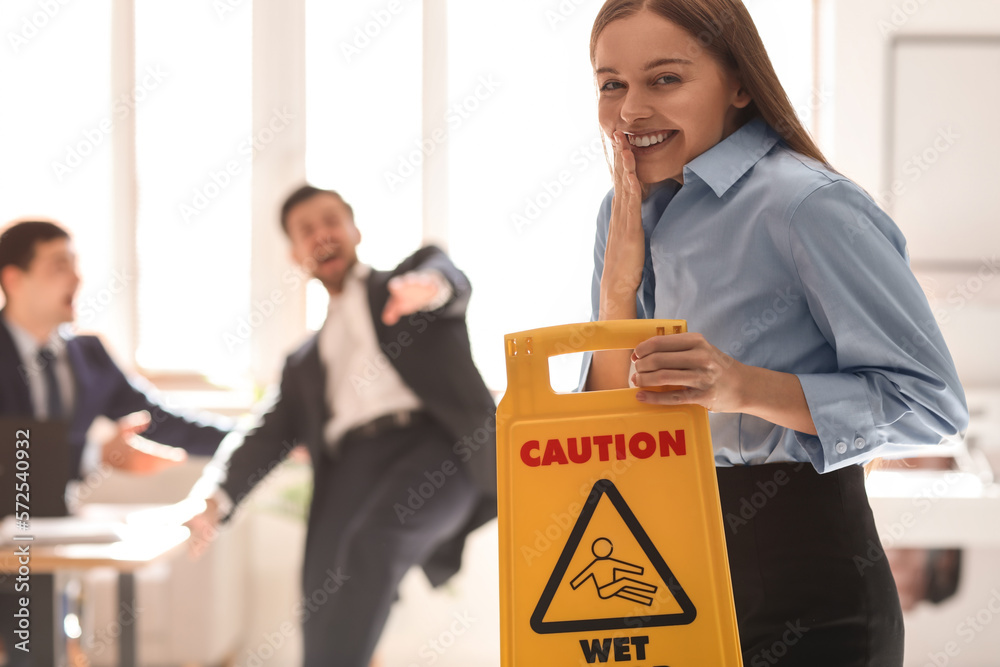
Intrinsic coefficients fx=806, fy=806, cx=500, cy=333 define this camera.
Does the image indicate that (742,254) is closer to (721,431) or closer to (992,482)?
(721,431)

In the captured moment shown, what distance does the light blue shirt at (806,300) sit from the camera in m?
0.73

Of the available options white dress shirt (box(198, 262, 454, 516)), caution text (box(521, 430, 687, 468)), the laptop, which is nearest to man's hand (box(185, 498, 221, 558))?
white dress shirt (box(198, 262, 454, 516))

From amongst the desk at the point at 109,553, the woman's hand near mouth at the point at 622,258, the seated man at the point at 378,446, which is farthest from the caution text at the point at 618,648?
the seated man at the point at 378,446

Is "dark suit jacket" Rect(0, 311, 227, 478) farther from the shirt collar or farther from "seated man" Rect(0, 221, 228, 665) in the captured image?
the shirt collar

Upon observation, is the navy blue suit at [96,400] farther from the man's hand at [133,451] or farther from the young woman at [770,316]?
the young woman at [770,316]

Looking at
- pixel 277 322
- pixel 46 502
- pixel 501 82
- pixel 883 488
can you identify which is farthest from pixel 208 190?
pixel 883 488

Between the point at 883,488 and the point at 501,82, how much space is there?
7.04 ft

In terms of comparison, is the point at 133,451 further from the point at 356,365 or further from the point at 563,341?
the point at 563,341

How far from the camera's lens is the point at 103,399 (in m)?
2.88

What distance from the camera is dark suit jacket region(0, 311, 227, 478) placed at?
270 cm

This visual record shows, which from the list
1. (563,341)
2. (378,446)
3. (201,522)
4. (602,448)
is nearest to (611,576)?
(602,448)

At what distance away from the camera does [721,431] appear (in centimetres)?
85

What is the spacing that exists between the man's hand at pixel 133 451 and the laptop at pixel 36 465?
49cm

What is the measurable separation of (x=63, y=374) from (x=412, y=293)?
4.15 ft
